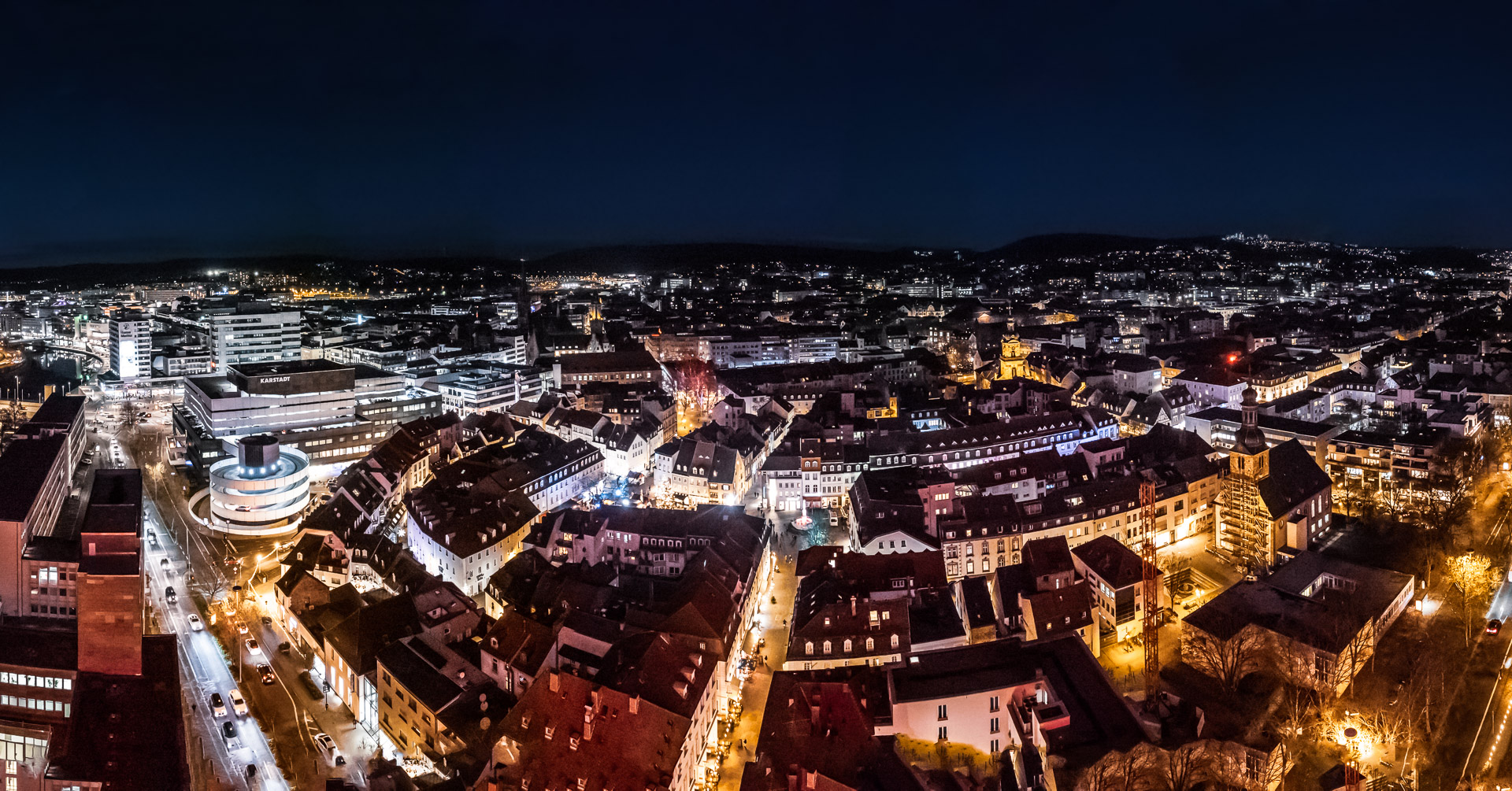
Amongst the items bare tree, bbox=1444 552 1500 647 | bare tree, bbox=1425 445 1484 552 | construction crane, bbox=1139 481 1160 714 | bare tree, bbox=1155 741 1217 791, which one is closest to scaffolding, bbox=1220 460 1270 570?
construction crane, bbox=1139 481 1160 714

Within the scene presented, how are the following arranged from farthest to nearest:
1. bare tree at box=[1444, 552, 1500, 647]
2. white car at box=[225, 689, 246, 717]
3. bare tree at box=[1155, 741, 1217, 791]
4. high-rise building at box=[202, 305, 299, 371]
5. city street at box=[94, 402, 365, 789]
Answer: high-rise building at box=[202, 305, 299, 371], bare tree at box=[1444, 552, 1500, 647], white car at box=[225, 689, 246, 717], city street at box=[94, 402, 365, 789], bare tree at box=[1155, 741, 1217, 791]

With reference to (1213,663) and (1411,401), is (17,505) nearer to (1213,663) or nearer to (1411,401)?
(1213,663)

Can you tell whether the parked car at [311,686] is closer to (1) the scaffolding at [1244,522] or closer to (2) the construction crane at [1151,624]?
(2) the construction crane at [1151,624]

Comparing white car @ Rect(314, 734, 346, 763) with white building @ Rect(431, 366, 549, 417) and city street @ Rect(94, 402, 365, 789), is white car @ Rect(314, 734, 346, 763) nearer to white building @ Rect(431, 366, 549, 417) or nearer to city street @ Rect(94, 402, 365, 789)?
city street @ Rect(94, 402, 365, 789)

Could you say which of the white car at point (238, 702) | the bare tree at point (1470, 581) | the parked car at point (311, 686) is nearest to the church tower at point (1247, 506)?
the bare tree at point (1470, 581)

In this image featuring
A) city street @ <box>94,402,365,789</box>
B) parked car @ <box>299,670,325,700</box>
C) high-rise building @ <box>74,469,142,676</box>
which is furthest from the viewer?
parked car @ <box>299,670,325,700</box>

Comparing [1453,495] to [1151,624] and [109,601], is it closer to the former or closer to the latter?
[1151,624]

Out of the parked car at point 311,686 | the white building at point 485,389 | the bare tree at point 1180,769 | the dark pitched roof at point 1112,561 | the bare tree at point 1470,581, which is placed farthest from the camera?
the white building at point 485,389
